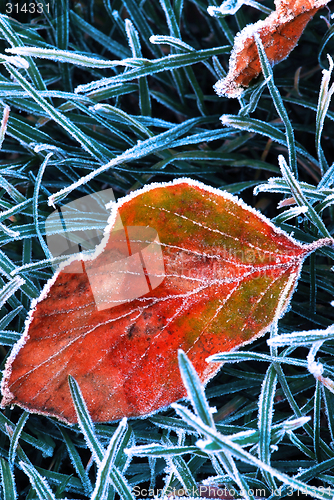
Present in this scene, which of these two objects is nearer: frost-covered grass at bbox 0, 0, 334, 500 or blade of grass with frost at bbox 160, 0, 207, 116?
frost-covered grass at bbox 0, 0, 334, 500

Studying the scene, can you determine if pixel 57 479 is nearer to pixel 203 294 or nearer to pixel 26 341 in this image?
pixel 26 341

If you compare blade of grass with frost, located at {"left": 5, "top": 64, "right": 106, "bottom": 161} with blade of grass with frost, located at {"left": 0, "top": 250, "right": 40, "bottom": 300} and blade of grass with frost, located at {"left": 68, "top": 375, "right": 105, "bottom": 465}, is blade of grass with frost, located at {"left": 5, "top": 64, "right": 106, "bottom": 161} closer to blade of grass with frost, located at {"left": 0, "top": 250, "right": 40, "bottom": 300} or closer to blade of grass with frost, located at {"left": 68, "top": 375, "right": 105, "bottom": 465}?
blade of grass with frost, located at {"left": 0, "top": 250, "right": 40, "bottom": 300}

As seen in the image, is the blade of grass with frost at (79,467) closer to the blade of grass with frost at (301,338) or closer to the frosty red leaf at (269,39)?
the blade of grass with frost at (301,338)

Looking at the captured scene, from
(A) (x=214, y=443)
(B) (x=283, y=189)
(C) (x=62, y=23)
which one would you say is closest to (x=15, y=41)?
(C) (x=62, y=23)

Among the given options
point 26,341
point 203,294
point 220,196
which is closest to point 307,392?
point 203,294

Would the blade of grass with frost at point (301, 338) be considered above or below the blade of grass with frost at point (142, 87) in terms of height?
below

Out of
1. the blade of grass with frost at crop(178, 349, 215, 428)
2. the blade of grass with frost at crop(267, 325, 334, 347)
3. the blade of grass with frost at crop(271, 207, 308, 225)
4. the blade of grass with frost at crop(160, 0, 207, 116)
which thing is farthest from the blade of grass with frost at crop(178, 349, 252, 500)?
the blade of grass with frost at crop(160, 0, 207, 116)

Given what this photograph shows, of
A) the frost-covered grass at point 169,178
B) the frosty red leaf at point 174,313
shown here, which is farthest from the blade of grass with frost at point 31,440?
the frosty red leaf at point 174,313
